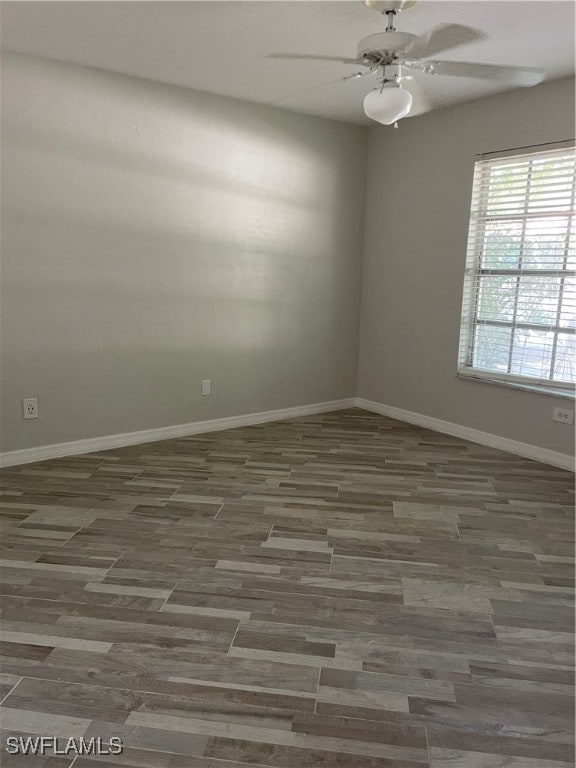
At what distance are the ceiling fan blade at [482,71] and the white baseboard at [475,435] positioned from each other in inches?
92.3

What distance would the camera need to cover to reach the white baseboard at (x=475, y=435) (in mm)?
3918

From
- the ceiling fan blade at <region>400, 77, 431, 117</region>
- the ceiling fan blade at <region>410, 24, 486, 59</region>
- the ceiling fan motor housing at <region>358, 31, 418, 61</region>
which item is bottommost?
Result: the ceiling fan blade at <region>400, 77, 431, 117</region>

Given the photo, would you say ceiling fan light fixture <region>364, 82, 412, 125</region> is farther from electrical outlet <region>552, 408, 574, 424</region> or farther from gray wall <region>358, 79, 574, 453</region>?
electrical outlet <region>552, 408, 574, 424</region>

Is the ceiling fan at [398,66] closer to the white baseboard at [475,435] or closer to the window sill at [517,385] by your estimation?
the window sill at [517,385]

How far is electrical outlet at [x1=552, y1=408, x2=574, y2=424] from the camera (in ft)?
12.5

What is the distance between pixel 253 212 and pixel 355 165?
1159 mm

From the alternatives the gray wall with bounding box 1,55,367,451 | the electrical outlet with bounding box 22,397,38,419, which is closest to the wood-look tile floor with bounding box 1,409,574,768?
the electrical outlet with bounding box 22,397,38,419

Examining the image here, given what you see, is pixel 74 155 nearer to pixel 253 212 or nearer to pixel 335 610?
pixel 253 212

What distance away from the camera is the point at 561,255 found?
378 cm

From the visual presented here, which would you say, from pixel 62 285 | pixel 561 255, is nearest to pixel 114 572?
pixel 62 285

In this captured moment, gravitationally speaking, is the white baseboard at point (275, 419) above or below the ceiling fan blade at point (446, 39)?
below

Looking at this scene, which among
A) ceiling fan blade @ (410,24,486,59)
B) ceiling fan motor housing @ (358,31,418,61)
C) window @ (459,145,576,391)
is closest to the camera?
ceiling fan motor housing @ (358,31,418,61)

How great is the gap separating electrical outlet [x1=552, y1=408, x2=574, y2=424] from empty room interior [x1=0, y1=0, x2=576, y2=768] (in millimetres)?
73
